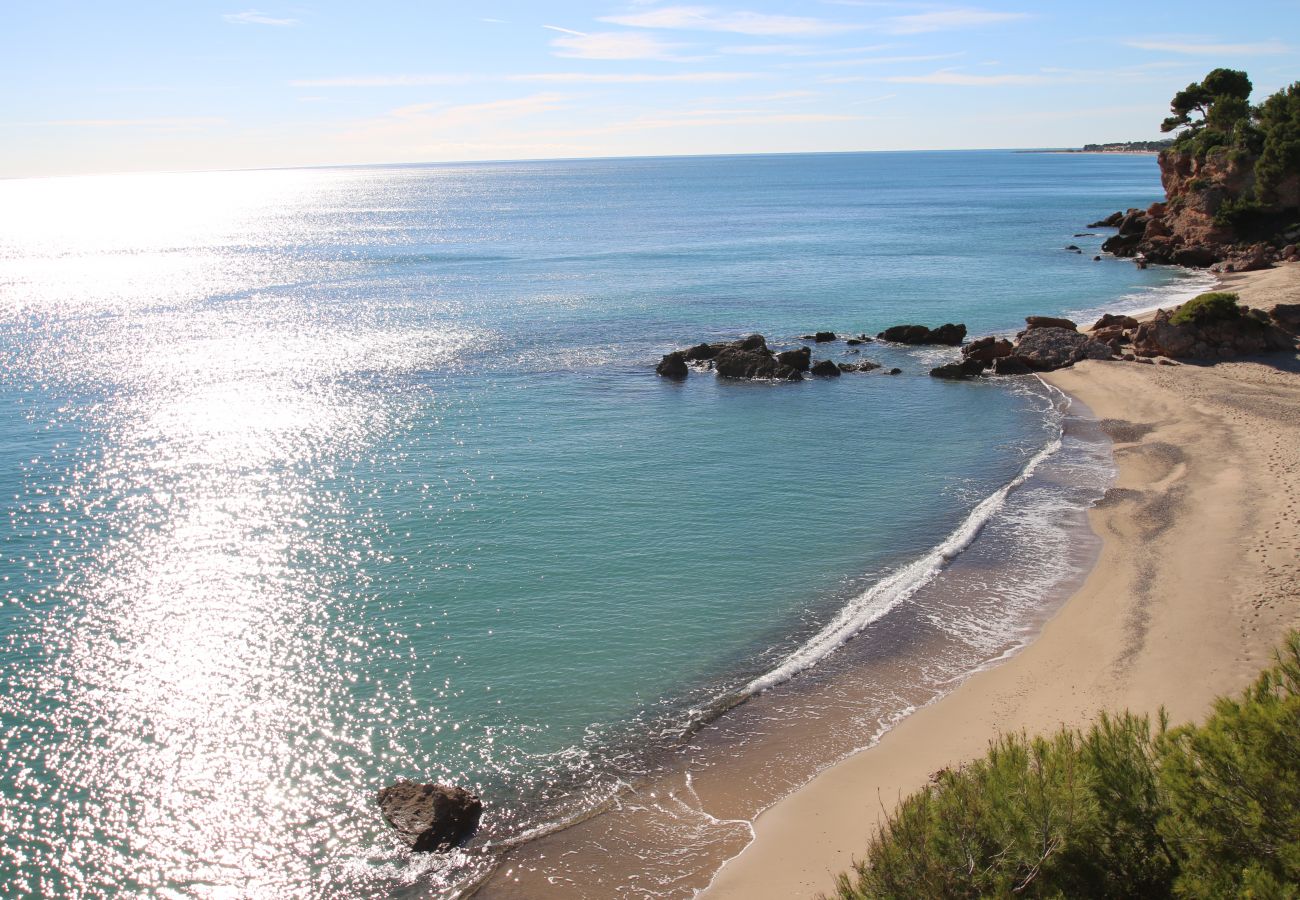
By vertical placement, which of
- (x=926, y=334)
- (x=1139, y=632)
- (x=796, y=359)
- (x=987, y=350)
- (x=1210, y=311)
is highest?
(x=1210, y=311)

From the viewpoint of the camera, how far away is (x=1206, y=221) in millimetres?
80438

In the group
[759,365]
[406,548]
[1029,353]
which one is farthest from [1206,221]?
[406,548]

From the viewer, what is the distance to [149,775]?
715 inches

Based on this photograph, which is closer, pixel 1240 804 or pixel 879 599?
pixel 1240 804

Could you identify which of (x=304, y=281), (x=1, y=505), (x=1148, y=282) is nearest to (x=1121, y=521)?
(x=1, y=505)

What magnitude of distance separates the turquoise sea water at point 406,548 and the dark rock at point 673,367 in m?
0.69

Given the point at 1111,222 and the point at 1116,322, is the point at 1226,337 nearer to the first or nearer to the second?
the point at 1116,322

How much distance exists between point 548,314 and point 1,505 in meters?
40.9

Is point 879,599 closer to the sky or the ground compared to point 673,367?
closer to the ground

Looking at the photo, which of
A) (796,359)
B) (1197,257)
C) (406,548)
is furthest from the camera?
(1197,257)

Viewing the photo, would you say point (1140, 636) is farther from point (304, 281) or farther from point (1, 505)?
point (304, 281)

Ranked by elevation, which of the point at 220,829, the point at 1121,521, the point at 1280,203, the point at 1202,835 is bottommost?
the point at 220,829

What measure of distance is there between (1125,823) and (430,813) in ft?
37.3

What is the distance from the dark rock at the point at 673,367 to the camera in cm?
5047
